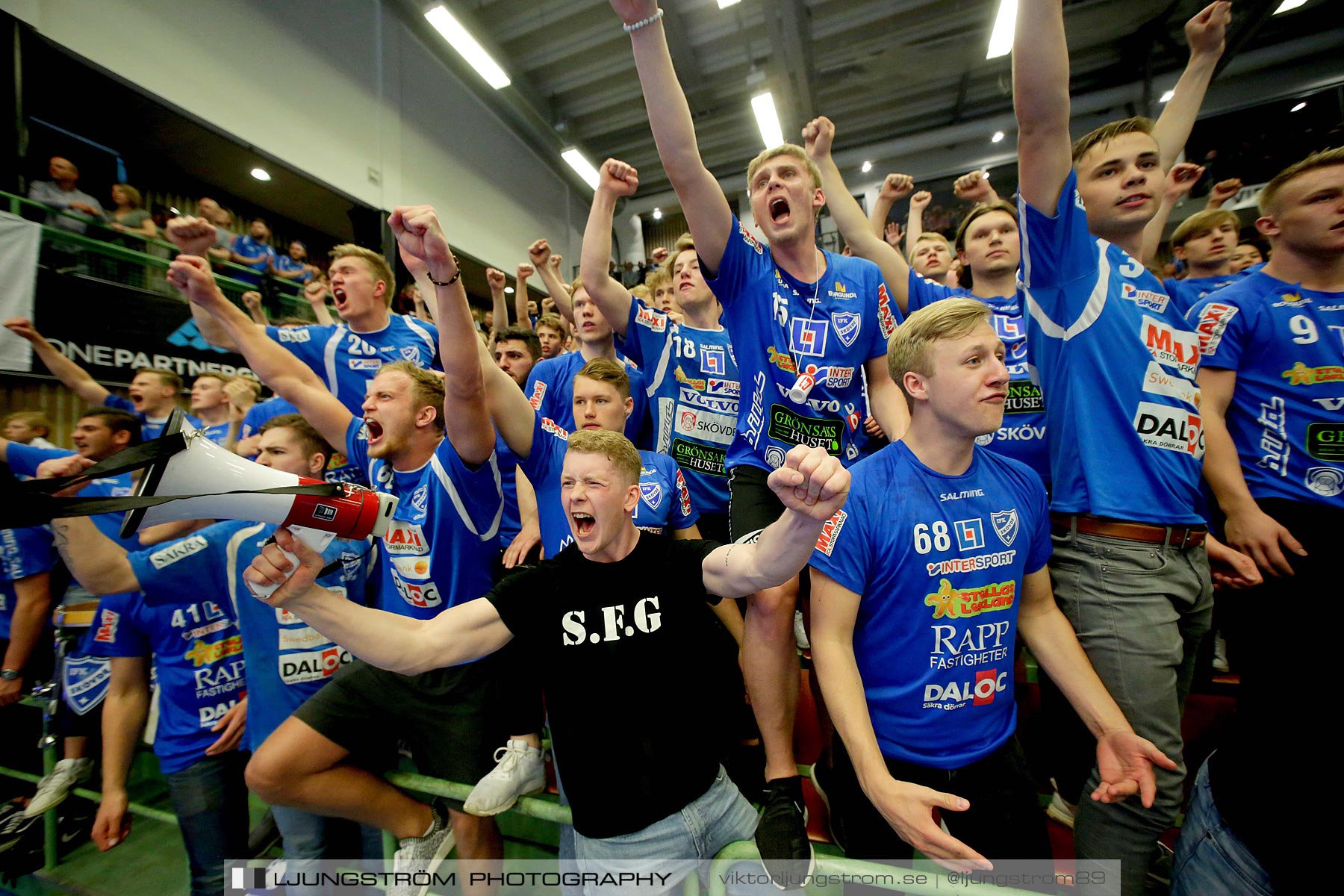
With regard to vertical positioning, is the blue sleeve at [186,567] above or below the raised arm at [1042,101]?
below

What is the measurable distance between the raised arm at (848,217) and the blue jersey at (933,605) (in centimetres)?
123

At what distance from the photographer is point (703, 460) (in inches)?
108

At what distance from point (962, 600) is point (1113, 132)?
65.6 inches

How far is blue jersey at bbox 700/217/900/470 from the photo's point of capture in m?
2.02

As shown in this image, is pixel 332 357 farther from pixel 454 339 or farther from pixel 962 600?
pixel 962 600

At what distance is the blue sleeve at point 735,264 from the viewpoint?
206 cm

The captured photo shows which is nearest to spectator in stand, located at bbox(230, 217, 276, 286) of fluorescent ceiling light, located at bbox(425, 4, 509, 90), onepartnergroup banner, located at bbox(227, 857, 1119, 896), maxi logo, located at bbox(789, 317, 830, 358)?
fluorescent ceiling light, located at bbox(425, 4, 509, 90)

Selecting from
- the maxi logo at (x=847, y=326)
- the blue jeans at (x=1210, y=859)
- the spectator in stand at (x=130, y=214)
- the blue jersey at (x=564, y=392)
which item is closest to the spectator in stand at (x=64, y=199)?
the spectator in stand at (x=130, y=214)

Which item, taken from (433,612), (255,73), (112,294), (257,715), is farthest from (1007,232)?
(255,73)

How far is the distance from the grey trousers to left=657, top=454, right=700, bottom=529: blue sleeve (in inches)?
54.6

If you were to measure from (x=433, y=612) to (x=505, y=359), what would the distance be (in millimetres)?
2088

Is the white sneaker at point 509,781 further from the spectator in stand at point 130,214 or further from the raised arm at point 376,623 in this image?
the spectator in stand at point 130,214

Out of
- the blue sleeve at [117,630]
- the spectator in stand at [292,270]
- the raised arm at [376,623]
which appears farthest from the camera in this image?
the spectator in stand at [292,270]

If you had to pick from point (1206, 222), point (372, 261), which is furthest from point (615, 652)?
point (1206, 222)
